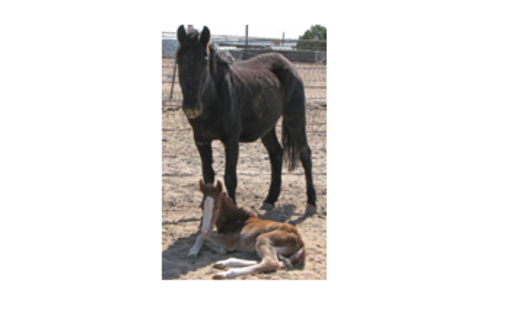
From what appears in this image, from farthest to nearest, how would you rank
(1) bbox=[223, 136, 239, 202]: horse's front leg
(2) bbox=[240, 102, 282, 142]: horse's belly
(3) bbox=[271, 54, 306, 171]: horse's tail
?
(3) bbox=[271, 54, 306, 171]: horse's tail → (2) bbox=[240, 102, 282, 142]: horse's belly → (1) bbox=[223, 136, 239, 202]: horse's front leg

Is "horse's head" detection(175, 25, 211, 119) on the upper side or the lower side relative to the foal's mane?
upper

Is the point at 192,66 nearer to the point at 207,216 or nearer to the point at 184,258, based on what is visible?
the point at 207,216

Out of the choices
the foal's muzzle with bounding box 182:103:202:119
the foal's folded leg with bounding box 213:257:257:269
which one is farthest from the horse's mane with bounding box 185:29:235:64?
the foal's folded leg with bounding box 213:257:257:269

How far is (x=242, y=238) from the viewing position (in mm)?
4938

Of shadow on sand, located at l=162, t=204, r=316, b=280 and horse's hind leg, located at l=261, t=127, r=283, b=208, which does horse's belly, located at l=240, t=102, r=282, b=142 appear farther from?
shadow on sand, located at l=162, t=204, r=316, b=280

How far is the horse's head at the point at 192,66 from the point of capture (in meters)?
4.65

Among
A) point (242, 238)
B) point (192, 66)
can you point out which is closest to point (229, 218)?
point (242, 238)

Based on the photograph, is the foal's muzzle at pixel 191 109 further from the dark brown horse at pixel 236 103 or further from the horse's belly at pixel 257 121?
the horse's belly at pixel 257 121

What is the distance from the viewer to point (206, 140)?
568 centimetres

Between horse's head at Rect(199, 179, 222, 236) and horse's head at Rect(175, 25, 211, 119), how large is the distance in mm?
770

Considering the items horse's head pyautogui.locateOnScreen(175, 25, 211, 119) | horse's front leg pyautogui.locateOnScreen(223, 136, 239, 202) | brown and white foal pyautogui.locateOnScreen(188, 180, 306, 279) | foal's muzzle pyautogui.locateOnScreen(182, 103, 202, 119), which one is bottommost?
brown and white foal pyautogui.locateOnScreen(188, 180, 306, 279)

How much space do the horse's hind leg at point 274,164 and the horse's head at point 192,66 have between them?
7.56 feet

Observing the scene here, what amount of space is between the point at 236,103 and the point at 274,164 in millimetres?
1643

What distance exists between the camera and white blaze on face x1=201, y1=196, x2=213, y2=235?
181 inches
